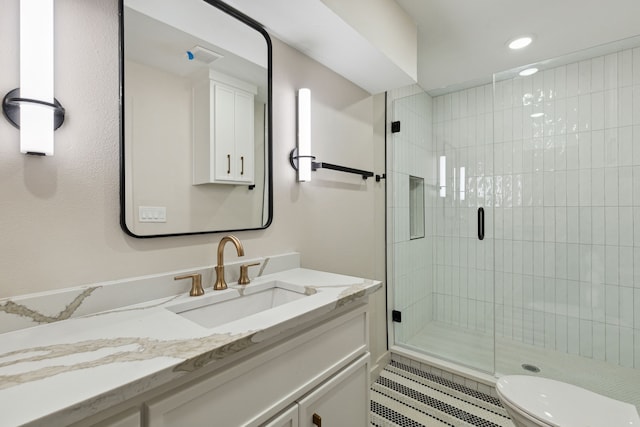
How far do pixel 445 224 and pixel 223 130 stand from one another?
83.5 inches

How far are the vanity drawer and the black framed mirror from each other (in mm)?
584

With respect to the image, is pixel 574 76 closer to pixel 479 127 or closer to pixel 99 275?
pixel 479 127

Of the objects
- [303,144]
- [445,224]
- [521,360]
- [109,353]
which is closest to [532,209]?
[445,224]

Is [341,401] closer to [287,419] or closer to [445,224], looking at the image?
[287,419]

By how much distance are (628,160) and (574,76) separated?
73cm

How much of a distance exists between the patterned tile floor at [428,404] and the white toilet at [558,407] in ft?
1.90

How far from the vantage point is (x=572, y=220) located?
224 cm

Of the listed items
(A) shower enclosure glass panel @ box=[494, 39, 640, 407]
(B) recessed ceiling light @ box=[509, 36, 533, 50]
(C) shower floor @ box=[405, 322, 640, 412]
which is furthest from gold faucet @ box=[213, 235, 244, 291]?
(B) recessed ceiling light @ box=[509, 36, 533, 50]

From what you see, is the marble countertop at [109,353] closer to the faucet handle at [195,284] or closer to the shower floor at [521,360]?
the faucet handle at [195,284]

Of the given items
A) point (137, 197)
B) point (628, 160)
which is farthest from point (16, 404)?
point (628, 160)

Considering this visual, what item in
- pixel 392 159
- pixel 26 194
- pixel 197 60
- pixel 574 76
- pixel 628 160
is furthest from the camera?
pixel 392 159

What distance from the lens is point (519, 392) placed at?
1234 mm

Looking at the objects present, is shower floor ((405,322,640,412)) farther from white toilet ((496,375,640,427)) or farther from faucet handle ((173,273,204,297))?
faucet handle ((173,273,204,297))

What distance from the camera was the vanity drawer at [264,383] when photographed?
25.4 inches
